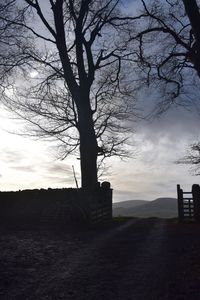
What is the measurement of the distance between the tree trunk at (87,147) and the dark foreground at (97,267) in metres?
7.09

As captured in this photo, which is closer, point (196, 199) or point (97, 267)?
point (97, 267)

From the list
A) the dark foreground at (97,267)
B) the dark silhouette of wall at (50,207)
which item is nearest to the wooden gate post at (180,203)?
the dark silhouette of wall at (50,207)

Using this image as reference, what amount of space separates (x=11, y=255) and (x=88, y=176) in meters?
11.2

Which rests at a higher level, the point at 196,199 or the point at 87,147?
the point at 87,147

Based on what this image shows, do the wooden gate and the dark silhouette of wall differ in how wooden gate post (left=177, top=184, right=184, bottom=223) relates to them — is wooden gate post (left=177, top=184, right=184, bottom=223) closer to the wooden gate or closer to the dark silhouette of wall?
the wooden gate

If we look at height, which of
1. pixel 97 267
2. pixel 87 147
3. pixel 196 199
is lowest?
pixel 97 267

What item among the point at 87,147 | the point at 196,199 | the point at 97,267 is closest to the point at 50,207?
Answer: the point at 87,147

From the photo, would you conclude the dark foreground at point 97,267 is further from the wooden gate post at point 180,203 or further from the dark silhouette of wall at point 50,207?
the wooden gate post at point 180,203

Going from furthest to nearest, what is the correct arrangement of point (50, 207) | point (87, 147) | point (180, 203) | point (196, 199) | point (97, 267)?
point (180, 203) < point (196, 199) < point (87, 147) < point (50, 207) < point (97, 267)

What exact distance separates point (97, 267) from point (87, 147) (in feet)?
41.2

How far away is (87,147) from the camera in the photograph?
68.4ft

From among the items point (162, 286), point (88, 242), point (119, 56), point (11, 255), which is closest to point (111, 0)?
point (119, 56)

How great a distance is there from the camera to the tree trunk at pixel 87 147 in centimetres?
2050

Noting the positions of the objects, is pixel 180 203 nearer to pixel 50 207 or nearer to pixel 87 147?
pixel 87 147
